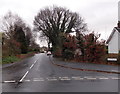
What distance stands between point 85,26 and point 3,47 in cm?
3798

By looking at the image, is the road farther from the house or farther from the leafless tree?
the leafless tree

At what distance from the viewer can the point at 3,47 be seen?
1176 inches

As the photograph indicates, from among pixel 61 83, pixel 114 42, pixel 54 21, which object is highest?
pixel 54 21

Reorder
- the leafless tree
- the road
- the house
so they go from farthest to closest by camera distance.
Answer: the leafless tree, the house, the road

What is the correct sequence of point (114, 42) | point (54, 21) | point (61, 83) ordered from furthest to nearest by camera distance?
point (54, 21) → point (114, 42) → point (61, 83)

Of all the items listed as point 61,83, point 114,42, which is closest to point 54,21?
point 114,42

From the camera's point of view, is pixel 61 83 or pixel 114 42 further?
pixel 114 42

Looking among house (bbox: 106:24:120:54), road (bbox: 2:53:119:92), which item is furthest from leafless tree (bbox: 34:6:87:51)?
→ road (bbox: 2:53:119:92)

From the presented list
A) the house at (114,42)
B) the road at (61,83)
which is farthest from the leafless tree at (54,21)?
the road at (61,83)

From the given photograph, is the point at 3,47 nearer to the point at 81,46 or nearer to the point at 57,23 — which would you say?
the point at 81,46

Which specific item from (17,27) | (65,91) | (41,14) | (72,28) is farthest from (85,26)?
(65,91)

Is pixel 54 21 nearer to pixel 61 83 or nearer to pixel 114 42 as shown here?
pixel 114 42

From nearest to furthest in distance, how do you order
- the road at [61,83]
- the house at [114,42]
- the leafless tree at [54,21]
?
1. the road at [61,83]
2. the house at [114,42]
3. the leafless tree at [54,21]

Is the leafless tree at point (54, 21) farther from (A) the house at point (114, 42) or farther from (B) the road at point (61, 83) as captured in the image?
(B) the road at point (61, 83)
